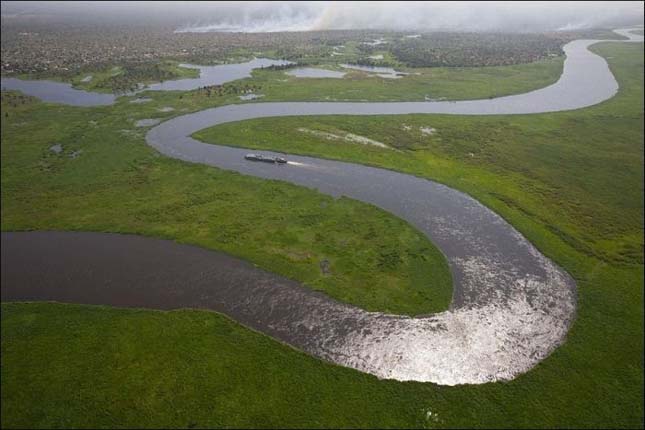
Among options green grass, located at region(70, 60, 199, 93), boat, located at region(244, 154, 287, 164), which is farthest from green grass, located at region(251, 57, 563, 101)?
boat, located at region(244, 154, 287, 164)

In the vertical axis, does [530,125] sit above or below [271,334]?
above

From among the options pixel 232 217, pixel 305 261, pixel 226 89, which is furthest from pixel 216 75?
pixel 305 261

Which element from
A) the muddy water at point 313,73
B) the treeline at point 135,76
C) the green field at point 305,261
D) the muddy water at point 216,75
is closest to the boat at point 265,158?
the green field at point 305,261

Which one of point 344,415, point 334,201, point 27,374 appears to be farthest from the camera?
point 334,201

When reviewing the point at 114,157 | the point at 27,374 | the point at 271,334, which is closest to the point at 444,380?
the point at 271,334

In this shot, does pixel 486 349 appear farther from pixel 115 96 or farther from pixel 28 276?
pixel 115 96

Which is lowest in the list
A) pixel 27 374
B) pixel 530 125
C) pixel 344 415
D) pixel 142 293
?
pixel 344 415
